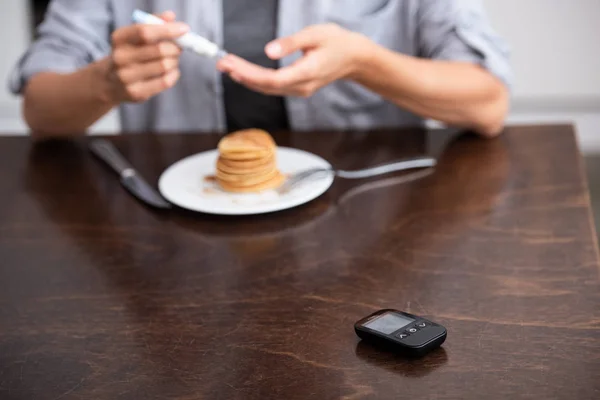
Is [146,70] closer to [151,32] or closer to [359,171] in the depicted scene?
[151,32]

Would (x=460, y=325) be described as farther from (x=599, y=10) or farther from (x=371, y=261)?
(x=599, y=10)

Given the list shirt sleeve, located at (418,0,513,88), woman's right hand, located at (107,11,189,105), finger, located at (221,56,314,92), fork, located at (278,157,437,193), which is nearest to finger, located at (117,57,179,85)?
woman's right hand, located at (107,11,189,105)

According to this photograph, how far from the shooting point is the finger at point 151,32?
116cm

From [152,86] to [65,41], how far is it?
1.35 feet

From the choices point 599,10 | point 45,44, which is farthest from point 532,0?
point 45,44

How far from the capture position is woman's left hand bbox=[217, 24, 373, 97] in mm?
1156

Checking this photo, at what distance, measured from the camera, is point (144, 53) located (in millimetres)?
1199

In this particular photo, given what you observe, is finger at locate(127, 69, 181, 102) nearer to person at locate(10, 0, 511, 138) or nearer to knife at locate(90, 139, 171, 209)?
person at locate(10, 0, 511, 138)

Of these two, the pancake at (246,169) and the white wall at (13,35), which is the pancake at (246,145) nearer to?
the pancake at (246,169)

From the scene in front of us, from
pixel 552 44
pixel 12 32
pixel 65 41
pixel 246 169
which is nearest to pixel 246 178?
pixel 246 169

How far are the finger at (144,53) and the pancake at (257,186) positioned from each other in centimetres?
20

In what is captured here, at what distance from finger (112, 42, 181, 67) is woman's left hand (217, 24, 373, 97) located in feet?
0.30

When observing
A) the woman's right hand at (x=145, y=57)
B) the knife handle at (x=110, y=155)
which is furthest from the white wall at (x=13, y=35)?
the woman's right hand at (x=145, y=57)

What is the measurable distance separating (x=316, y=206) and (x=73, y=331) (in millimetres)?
393
